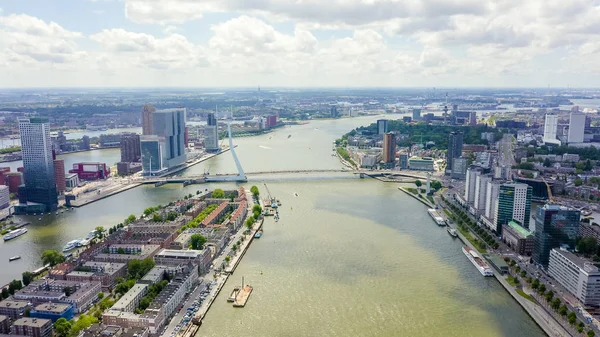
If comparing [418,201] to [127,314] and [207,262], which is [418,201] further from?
[127,314]

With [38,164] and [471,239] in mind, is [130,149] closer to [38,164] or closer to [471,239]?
[38,164]

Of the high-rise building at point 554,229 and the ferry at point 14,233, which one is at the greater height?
the high-rise building at point 554,229

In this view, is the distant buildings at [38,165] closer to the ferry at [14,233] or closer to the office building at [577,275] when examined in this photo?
the ferry at [14,233]

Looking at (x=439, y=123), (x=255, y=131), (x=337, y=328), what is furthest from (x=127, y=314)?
(x=439, y=123)

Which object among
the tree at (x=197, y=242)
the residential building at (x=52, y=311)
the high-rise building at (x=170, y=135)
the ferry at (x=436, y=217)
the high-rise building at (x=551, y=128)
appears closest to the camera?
the residential building at (x=52, y=311)

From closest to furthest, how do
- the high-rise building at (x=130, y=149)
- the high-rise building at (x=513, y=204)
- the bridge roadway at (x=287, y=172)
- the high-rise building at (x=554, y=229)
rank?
the high-rise building at (x=554, y=229) < the high-rise building at (x=513, y=204) < the bridge roadway at (x=287, y=172) < the high-rise building at (x=130, y=149)

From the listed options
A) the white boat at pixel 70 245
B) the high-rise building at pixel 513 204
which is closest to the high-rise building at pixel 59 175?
the white boat at pixel 70 245

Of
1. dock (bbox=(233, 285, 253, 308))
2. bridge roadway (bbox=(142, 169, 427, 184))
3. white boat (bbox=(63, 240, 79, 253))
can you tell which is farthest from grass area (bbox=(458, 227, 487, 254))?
white boat (bbox=(63, 240, 79, 253))

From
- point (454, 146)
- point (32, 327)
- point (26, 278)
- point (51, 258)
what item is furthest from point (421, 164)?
point (32, 327)
